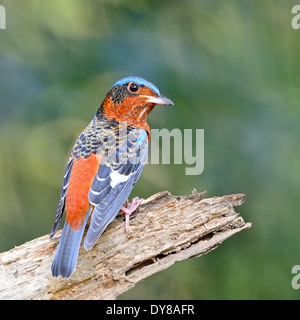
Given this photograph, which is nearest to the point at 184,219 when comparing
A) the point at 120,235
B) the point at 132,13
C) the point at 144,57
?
the point at 120,235

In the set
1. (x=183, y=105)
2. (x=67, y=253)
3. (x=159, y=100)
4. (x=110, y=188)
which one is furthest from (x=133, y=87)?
(x=67, y=253)

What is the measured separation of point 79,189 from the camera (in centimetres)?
407

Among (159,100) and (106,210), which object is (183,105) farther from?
(106,210)

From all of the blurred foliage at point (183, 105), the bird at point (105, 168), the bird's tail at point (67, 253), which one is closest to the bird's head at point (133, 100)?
the bird at point (105, 168)

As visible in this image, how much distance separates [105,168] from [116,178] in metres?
0.11

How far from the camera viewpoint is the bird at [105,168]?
3932 millimetres

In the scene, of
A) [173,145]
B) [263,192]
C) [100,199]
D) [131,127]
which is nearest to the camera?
[100,199]

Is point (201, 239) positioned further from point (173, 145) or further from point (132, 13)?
point (132, 13)

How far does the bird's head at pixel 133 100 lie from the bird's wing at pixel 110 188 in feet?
1.01

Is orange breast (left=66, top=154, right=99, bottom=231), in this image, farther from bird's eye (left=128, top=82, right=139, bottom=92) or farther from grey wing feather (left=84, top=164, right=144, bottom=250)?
bird's eye (left=128, top=82, right=139, bottom=92)

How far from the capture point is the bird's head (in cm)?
472

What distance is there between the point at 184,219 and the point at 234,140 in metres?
1.30

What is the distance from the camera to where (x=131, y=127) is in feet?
15.5

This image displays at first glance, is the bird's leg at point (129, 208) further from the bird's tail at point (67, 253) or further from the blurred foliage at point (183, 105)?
the blurred foliage at point (183, 105)
